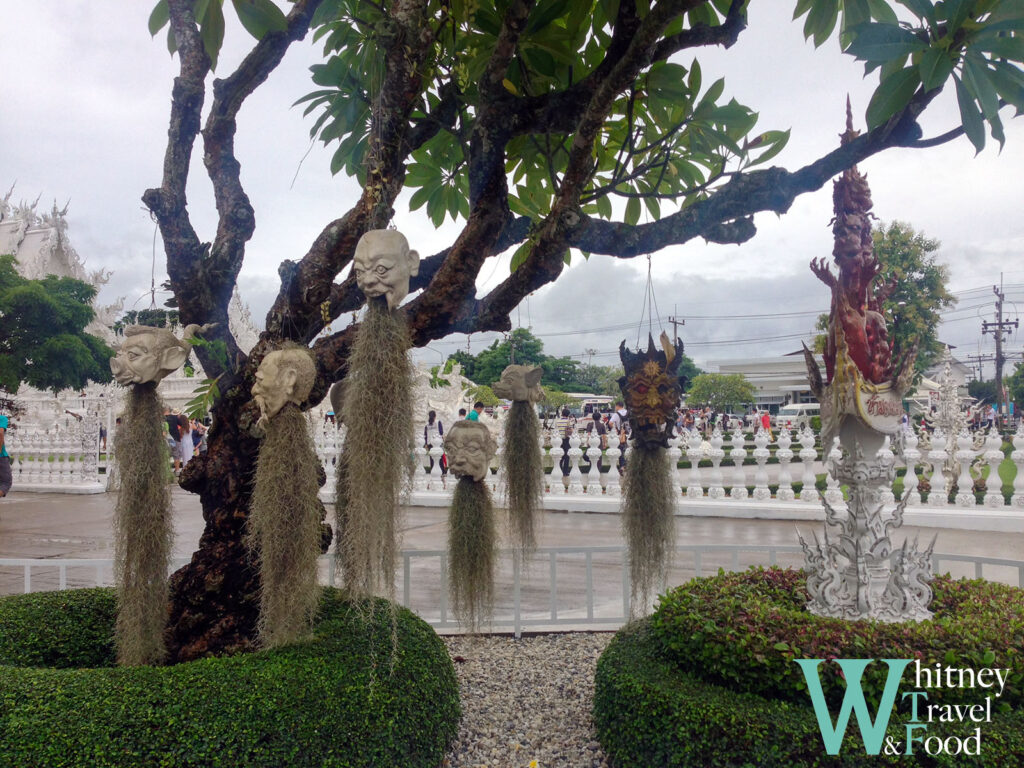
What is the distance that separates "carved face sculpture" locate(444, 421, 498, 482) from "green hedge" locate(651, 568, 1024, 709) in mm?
1035

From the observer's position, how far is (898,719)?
7.02 ft

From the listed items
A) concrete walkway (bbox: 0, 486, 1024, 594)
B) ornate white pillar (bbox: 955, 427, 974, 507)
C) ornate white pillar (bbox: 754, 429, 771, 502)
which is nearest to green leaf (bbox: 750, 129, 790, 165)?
concrete walkway (bbox: 0, 486, 1024, 594)

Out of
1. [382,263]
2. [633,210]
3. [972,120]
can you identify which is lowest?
[382,263]

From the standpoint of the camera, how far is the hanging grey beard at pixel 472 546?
3244 mm

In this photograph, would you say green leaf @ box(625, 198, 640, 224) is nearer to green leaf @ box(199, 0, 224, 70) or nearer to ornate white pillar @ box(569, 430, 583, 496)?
green leaf @ box(199, 0, 224, 70)

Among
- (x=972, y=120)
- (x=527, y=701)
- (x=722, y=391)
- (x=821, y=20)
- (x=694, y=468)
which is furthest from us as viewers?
(x=722, y=391)

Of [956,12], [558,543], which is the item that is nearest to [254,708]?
[956,12]

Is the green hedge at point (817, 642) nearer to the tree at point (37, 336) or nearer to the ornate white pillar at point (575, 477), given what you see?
the ornate white pillar at point (575, 477)

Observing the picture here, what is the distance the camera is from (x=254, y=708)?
2.18m

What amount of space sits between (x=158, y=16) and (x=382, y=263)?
1793 mm

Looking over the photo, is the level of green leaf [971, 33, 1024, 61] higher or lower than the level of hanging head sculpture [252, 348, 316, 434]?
higher

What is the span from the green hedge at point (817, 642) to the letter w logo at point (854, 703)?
27 millimetres

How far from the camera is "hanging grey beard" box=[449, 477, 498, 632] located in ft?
10.6

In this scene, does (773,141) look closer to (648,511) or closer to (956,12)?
(956,12)
